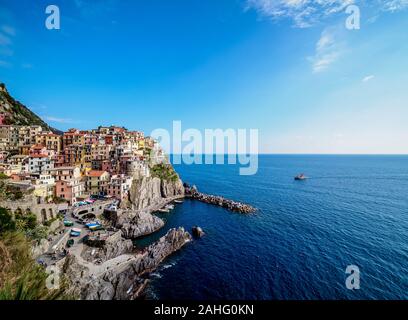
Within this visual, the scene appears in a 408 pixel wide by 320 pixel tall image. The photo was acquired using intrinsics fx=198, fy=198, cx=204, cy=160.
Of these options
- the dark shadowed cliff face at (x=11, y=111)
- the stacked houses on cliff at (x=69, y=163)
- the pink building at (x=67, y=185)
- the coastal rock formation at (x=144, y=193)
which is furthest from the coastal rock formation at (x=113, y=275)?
the dark shadowed cliff face at (x=11, y=111)

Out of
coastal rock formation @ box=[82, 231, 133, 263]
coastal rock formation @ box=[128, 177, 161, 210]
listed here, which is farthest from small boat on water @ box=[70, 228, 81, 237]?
coastal rock formation @ box=[128, 177, 161, 210]

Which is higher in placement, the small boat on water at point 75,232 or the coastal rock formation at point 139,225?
the small boat on water at point 75,232

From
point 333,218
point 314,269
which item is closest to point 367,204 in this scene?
point 333,218

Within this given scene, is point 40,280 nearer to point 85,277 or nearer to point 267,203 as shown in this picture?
point 85,277

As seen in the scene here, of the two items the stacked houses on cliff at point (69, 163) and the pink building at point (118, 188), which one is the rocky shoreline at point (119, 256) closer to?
the pink building at point (118, 188)

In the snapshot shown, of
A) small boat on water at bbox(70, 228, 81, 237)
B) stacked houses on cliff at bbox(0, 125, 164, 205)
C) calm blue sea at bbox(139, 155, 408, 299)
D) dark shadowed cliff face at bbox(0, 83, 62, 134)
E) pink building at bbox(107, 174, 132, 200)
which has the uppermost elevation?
dark shadowed cliff face at bbox(0, 83, 62, 134)

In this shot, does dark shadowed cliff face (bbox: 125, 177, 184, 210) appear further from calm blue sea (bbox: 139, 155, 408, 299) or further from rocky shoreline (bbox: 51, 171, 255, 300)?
calm blue sea (bbox: 139, 155, 408, 299)
